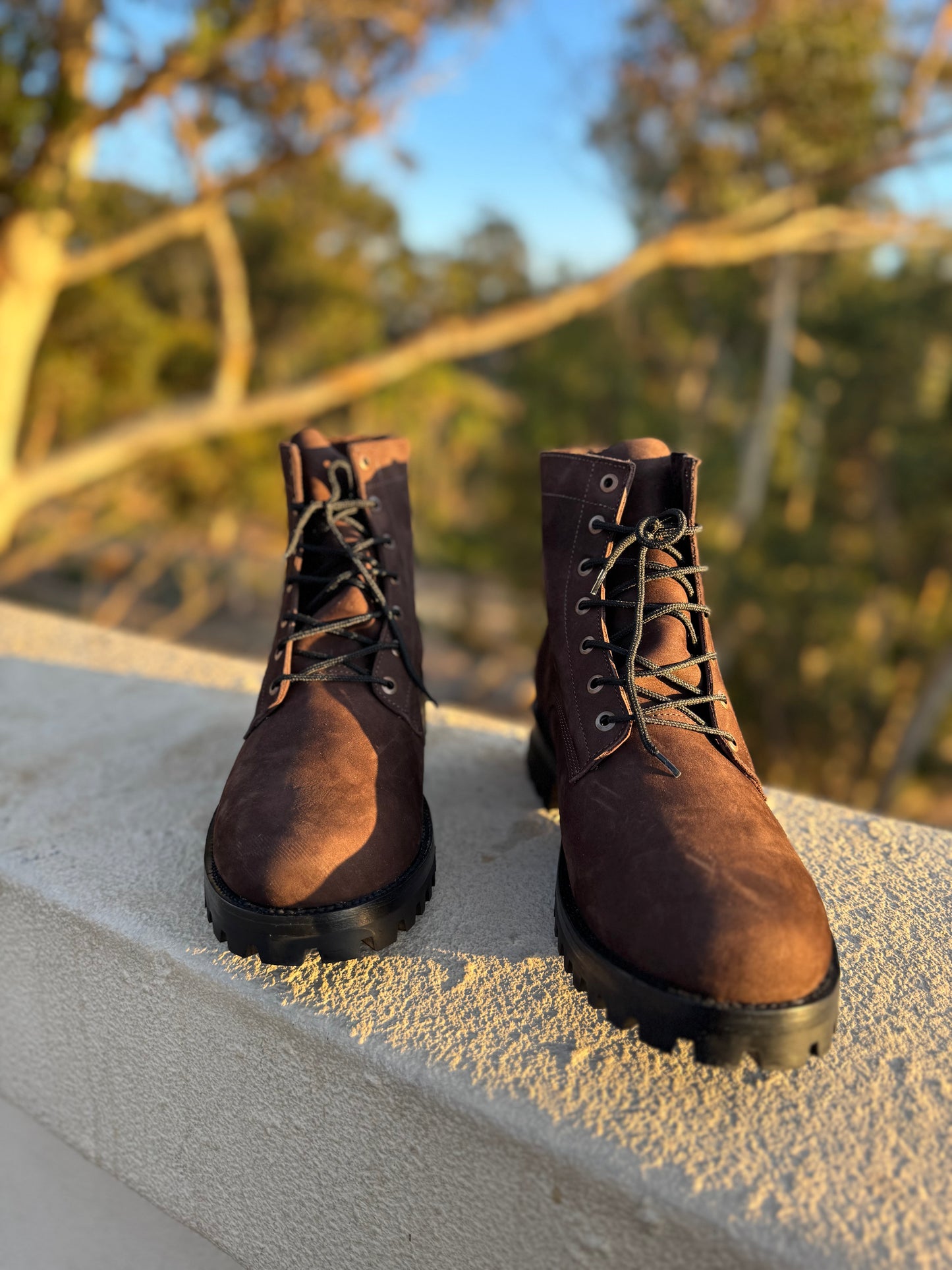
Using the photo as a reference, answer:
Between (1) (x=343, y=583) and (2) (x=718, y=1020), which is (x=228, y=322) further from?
(2) (x=718, y=1020)

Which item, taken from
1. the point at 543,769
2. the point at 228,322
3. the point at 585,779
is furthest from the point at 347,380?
the point at 585,779

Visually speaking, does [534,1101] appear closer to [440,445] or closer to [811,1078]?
[811,1078]

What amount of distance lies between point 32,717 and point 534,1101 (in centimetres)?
161

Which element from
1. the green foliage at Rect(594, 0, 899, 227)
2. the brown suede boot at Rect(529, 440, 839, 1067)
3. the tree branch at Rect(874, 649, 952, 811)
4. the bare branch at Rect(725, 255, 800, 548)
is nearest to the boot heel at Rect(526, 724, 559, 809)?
the brown suede boot at Rect(529, 440, 839, 1067)

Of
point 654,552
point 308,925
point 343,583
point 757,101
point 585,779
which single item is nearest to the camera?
point 308,925

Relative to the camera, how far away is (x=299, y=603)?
146cm

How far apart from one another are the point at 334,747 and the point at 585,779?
0.37 meters

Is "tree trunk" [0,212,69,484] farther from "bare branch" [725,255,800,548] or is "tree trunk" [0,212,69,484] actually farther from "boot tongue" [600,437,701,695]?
"bare branch" [725,255,800,548]

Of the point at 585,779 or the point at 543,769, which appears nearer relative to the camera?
the point at 585,779

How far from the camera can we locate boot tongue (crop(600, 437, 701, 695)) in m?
1.26

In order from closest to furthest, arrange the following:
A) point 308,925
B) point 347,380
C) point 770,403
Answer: point 308,925, point 347,380, point 770,403

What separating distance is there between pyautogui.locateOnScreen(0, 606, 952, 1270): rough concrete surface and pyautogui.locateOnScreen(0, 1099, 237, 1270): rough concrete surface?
4 centimetres

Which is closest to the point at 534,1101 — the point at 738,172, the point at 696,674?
the point at 696,674

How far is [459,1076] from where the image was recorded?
961 mm
